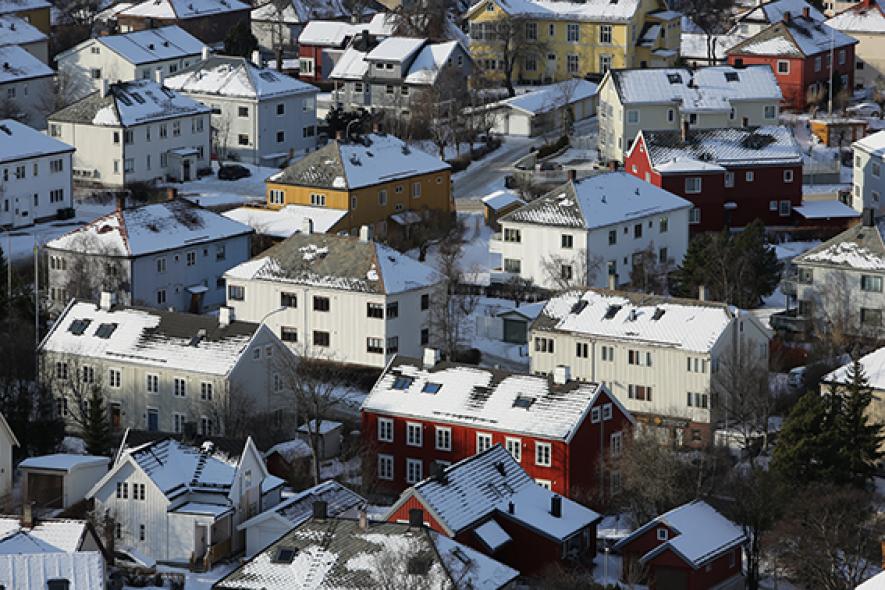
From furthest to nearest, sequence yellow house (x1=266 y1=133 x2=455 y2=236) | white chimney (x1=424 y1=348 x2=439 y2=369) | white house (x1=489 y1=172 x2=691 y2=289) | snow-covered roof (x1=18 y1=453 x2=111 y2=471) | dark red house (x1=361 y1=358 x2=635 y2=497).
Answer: yellow house (x1=266 y1=133 x2=455 y2=236)
white house (x1=489 y1=172 x2=691 y2=289)
white chimney (x1=424 y1=348 x2=439 y2=369)
dark red house (x1=361 y1=358 x2=635 y2=497)
snow-covered roof (x1=18 y1=453 x2=111 y2=471)

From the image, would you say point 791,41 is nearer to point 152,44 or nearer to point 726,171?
point 726,171

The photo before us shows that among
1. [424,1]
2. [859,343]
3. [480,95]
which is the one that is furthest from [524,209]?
[424,1]

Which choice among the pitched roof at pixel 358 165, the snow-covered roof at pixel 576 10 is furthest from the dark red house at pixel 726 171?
the snow-covered roof at pixel 576 10

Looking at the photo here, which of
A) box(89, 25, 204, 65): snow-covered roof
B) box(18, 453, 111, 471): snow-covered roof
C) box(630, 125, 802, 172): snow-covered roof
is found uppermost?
box(89, 25, 204, 65): snow-covered roof

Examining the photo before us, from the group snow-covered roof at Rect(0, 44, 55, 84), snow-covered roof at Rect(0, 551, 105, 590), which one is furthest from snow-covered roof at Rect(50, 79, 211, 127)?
snow-covered roof at Rect(0, 551, 105, 590)

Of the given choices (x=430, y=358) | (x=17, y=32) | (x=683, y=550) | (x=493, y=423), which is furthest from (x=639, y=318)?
(x=17, y=32)

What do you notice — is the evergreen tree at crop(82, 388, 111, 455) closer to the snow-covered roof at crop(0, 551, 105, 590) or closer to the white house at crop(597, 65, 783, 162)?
the snow-covered roof at crop(0, 551, 105, 590)
